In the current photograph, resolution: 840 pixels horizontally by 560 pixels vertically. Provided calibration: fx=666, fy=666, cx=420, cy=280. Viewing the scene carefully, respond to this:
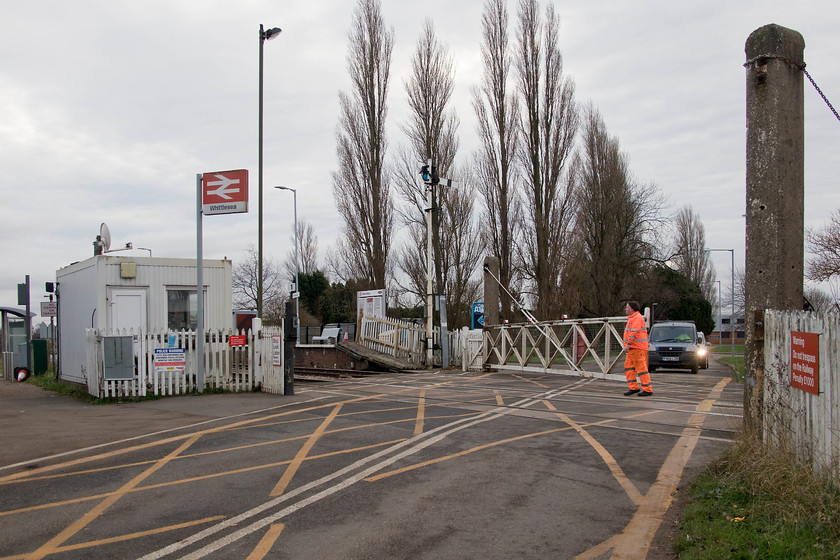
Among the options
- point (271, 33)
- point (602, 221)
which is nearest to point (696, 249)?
point (602, 221)

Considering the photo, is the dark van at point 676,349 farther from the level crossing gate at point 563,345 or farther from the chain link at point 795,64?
the chain link at point 795,64

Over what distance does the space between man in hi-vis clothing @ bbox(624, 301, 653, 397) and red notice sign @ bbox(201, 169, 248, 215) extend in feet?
27.8

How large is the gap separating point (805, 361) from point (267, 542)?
4.54 m

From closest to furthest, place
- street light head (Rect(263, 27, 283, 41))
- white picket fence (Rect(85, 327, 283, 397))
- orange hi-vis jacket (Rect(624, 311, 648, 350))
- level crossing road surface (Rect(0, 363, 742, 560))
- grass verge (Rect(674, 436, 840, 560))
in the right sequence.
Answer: grass verge (Rect(674, 436, 840, 560)), level crossing road surface (Rect(0, 363, 742, 560)), orange hi-vis jacket (Rect(624, 311, 648, 350)), white picket fence (Rect(85, 327, 283, 397)), street light head (Rect(263, 27, 283, 41))

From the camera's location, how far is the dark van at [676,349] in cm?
2153

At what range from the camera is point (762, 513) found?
16.2 ft

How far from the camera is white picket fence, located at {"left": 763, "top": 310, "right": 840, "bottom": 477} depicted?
16.1ft

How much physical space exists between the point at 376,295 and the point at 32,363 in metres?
13.9

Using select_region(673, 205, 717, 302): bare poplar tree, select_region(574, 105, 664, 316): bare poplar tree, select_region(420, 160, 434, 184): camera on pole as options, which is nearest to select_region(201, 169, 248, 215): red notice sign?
select_region(420, 160, 434, 184): camera on pole

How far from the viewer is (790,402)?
5938 millimetres

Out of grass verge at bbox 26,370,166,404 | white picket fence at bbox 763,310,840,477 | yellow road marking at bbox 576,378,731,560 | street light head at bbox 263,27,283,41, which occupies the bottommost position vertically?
grass verge at bbox 26,370,166,404

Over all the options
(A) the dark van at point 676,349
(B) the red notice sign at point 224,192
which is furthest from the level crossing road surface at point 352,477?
(A) the dark van at point 676,349

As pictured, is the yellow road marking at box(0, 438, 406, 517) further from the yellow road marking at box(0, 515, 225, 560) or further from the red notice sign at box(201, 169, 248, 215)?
the red notice sign at box(201, 169, 248, 215)

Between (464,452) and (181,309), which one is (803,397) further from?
(181,309)
